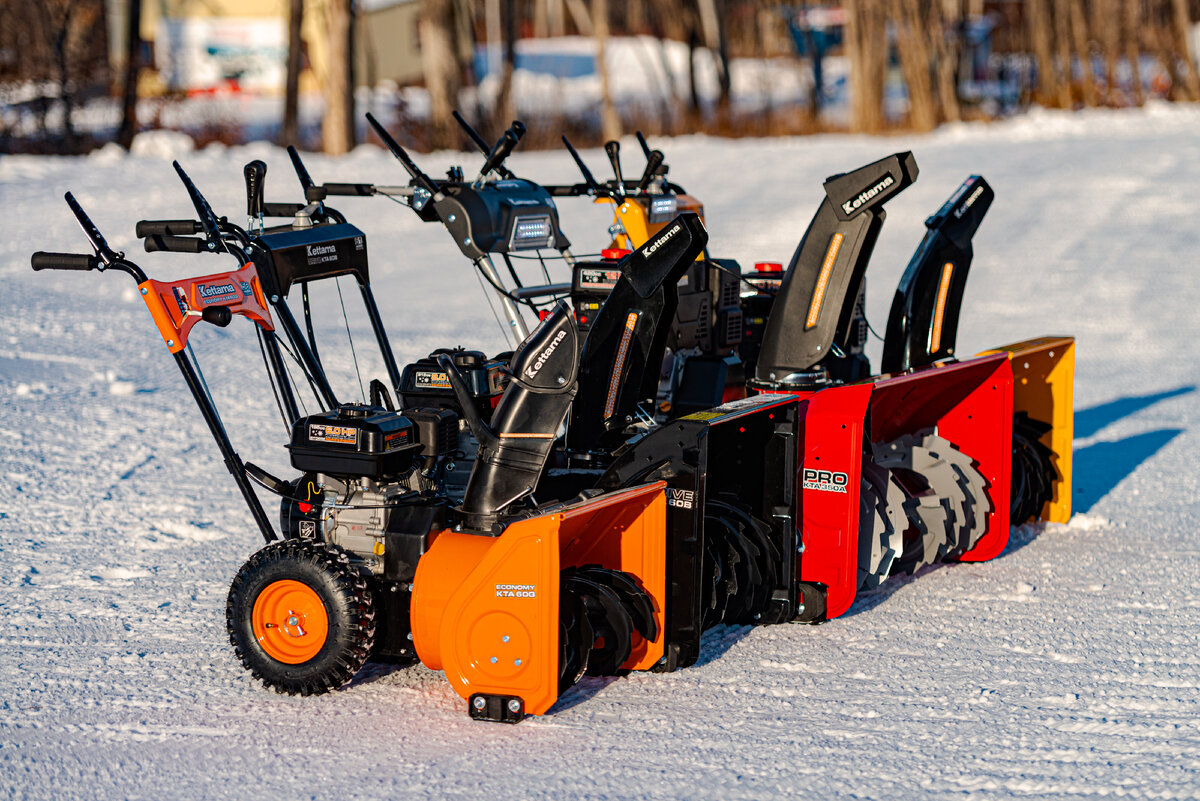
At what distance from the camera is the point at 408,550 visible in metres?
4.96

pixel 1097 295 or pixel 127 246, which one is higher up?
pixel 127 246

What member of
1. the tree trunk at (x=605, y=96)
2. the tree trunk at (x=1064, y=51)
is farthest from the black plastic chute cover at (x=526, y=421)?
the tree trunk at (x=1064, y=51)

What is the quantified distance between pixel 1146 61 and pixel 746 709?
50.2m

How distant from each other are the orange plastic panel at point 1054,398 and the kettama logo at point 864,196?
5.04 feet

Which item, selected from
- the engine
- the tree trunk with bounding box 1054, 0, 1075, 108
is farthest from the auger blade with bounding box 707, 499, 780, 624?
the tree trunk with bounding box 1054, 0, 1075, 108

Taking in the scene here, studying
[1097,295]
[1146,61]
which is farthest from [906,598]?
[1146,61]

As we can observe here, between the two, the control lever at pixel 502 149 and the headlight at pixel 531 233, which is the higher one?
the control lever at pixel 502 149

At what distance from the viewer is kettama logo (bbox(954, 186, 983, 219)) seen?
701 centimetres

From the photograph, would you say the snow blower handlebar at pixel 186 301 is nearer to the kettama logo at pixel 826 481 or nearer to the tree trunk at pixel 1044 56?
the kettama logo at pixel 826 481

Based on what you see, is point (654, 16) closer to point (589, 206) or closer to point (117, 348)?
point (589, 206)

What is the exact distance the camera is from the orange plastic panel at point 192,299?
16.8 ft

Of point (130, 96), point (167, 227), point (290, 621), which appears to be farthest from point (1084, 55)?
point (290, 621)

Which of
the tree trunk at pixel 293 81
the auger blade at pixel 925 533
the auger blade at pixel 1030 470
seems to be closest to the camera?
the auger blade at pixel 925 533

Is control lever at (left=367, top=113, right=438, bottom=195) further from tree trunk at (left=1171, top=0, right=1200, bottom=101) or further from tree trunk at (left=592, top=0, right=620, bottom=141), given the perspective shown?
tree trunk at (left=1171, top=0, right=1200, bottom=101)
